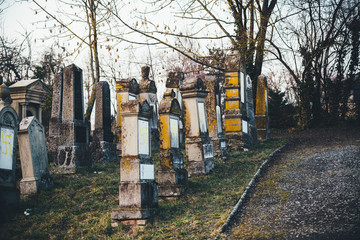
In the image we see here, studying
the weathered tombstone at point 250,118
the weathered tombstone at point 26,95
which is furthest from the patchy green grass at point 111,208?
the weathered tombstone at point 26,95

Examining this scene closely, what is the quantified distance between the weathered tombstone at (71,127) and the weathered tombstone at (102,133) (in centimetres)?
106

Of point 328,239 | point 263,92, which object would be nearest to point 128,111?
point 328,239

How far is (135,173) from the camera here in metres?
6.49

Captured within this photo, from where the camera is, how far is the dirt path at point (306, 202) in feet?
16.5

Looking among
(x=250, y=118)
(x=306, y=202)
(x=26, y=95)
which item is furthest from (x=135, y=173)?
(x=250, y=118)

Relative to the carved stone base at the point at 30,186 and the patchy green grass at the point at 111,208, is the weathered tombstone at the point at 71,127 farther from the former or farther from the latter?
the carved stone base at the point at 30,186

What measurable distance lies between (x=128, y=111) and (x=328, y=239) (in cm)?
399

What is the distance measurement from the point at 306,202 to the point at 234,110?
282 inches

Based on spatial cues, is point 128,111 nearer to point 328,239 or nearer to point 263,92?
point 328,239

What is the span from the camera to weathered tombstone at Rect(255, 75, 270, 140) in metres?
15.7

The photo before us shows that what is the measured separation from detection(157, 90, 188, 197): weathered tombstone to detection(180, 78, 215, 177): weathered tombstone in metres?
1.05

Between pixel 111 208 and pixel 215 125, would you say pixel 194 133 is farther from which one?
pixel 111 208

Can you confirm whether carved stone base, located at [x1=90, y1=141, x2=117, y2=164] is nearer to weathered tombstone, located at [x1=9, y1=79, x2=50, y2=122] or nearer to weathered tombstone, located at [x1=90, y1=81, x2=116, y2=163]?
weathered tombstone, located at [x1=90, y1=81, x2=116, y2=163]

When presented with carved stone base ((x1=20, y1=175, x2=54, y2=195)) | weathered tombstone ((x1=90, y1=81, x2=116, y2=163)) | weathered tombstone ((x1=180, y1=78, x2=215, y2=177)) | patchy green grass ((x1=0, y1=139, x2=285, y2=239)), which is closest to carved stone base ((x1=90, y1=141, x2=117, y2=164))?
weathered tombstone ((x1=90, y1=81, x2=116, y2=163))
